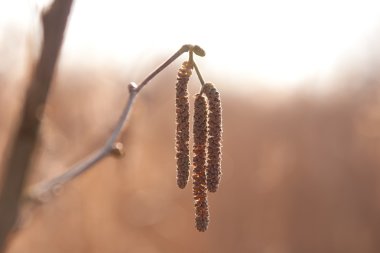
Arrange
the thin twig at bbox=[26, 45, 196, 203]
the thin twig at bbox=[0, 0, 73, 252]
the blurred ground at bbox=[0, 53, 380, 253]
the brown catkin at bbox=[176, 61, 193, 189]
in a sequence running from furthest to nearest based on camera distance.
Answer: the blurred ground at bbox=[0, 53, 380, 253], the brown catkin at bbox=[176, 61, 193, 189], the thin twig at bbox=[26, 45, 196, 203], the thin twig at bbox=[0, 0, 73, 252]

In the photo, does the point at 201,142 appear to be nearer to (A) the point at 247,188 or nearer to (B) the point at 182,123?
(B) the point at 182,123

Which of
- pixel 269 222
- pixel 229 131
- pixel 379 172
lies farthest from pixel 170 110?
pixel 379 172

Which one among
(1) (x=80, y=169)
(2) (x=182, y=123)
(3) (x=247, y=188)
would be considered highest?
(3) (x=247, y=188)

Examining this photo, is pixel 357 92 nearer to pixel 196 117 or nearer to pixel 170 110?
pixel 170 110

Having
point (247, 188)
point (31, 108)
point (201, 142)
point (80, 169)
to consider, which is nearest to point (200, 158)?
point (201, 142)

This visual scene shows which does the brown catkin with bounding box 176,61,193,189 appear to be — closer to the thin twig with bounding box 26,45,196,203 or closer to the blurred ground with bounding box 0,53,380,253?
the thin twig with bounding box 26,45,196,203

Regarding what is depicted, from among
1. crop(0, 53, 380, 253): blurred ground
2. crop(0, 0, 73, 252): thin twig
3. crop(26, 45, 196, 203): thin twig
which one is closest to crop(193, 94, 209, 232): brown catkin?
crop(26, 45, 196, 203): thin twig
